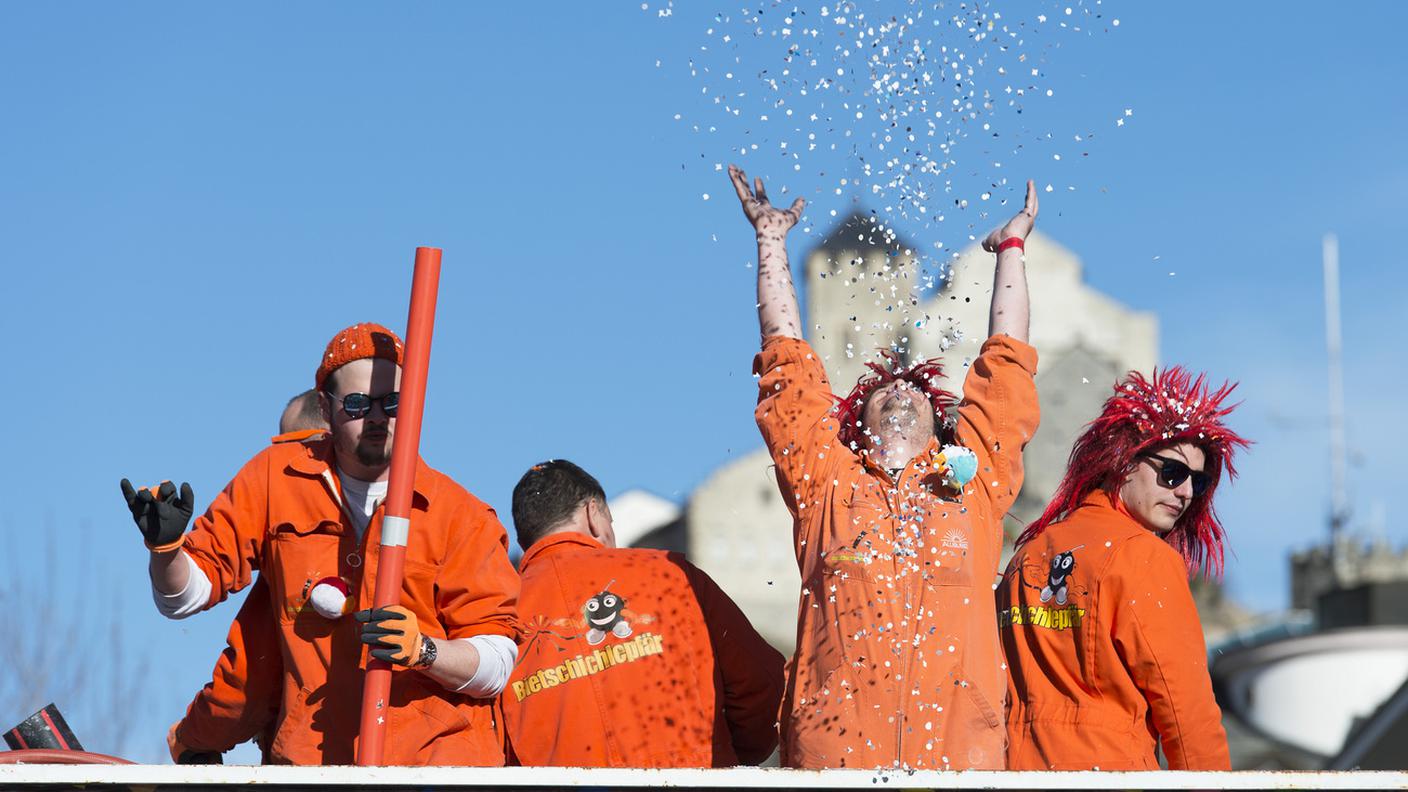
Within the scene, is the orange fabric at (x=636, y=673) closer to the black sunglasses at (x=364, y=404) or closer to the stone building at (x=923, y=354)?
the black sunglasses at (x=364, y=404)

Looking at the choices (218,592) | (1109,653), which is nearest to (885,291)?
(1109,653)

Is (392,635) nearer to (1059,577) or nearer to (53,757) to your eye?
(53,757)

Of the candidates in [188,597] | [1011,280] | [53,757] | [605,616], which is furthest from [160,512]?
[1011,280]

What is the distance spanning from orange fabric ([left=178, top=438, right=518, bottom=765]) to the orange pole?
13cm

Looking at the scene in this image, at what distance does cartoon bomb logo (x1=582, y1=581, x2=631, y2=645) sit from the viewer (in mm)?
6051

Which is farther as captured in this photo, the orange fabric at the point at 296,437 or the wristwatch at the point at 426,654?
the orange fabric at the point at 296,437

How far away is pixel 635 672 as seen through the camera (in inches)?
237

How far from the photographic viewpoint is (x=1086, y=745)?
5.61 meters

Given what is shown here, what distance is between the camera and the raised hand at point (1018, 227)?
582 cm

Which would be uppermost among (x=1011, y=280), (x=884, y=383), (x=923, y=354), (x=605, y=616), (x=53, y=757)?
(x=923, y=354)

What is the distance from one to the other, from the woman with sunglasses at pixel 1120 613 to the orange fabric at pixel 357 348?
1907 mm

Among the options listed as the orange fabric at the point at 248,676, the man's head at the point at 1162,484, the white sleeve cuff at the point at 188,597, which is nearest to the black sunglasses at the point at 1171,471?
the man's head at the point at 1162,484

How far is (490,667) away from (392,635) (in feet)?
1.20

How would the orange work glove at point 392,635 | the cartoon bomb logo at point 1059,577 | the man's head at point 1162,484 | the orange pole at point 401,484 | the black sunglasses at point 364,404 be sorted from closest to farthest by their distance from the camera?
the orange work glove at point 392,635 → the orange pole at point 401,484 → the black sunglasses at point 364,404 → the cartoon bomb logo at point 1059,577 → the man's head at point 1162,484
